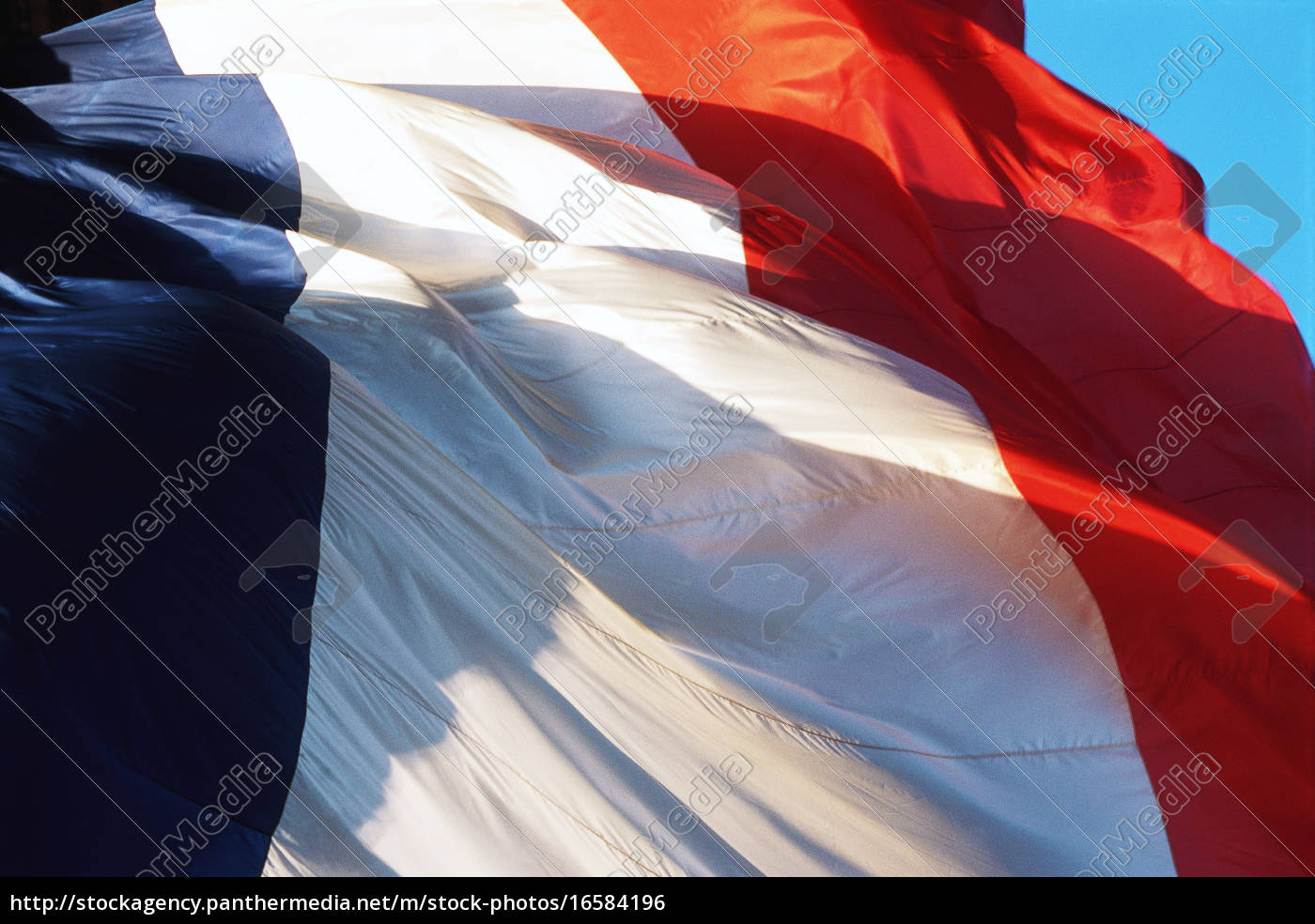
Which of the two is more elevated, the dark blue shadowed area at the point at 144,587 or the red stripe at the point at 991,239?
the red stripe at the point at 991,239

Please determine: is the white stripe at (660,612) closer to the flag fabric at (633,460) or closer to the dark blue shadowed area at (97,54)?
the flag fabric at (633,460)

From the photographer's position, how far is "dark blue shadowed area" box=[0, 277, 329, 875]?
1.92m

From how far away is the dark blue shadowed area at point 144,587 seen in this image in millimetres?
1918

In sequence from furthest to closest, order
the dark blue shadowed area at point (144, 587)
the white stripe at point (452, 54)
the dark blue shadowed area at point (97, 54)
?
1. the white stripe at point (452, 54)
2. the dark blue shadowed area at point (97, 54)
3. the dark blue shadowed area at point (144, 587)

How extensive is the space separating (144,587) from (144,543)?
103 mm

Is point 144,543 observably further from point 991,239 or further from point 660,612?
point 991,239

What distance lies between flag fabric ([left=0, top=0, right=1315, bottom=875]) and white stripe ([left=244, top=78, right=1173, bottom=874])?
0.04ft

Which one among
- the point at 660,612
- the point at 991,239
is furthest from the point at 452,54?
the point at 660,612

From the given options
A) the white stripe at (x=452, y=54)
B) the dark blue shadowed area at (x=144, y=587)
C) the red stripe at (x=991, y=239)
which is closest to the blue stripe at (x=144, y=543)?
the dark blue shadowed area at (x=144, y=587)

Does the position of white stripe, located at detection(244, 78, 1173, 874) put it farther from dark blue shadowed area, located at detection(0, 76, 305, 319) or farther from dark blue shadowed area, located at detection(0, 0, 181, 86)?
dark blue shadowed area, located at detection(0, 0, 181, 86)

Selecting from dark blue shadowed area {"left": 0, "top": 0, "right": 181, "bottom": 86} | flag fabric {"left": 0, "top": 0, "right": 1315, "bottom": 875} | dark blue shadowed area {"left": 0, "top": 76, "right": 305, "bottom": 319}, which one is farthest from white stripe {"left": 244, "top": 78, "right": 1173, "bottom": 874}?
dark blue shadowed area {"left": 0, "top": 0, "right": 181, "bottom": 86}

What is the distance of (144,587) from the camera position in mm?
2176

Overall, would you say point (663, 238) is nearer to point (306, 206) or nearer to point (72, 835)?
point (306, 206)

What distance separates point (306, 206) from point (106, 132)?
83cm
